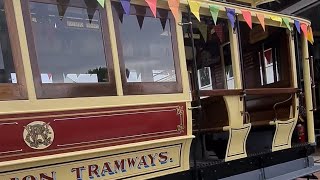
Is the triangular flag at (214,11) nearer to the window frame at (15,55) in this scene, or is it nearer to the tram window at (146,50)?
the tram window at (146,50)

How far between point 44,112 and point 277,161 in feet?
9.58

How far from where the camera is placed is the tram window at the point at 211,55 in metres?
4.75

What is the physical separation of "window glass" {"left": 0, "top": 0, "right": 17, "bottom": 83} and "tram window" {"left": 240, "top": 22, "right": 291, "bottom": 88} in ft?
9.84

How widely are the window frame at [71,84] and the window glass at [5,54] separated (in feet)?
0.44

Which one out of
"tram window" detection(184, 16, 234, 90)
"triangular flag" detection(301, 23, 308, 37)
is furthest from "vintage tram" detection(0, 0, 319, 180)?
"tram window" detection(184, 16, 234, 90)

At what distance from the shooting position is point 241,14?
3984 millimetres

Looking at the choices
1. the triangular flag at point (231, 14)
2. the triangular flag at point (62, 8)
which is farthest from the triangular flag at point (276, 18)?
the triangular flag at point (62, 8)

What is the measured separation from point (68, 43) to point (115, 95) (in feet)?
1.73

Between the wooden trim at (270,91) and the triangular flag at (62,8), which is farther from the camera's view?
the wooden trim at (270,91)

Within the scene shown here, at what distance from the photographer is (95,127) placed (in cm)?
285

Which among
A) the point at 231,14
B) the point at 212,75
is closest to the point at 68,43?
the point at 231,14

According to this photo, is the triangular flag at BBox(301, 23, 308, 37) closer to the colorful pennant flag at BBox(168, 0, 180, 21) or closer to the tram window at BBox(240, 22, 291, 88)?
the tram window at BBox(240, 22, 291, 88)

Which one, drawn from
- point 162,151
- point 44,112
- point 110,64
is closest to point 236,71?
point 162,151

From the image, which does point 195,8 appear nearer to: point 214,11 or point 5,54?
point 214,11
